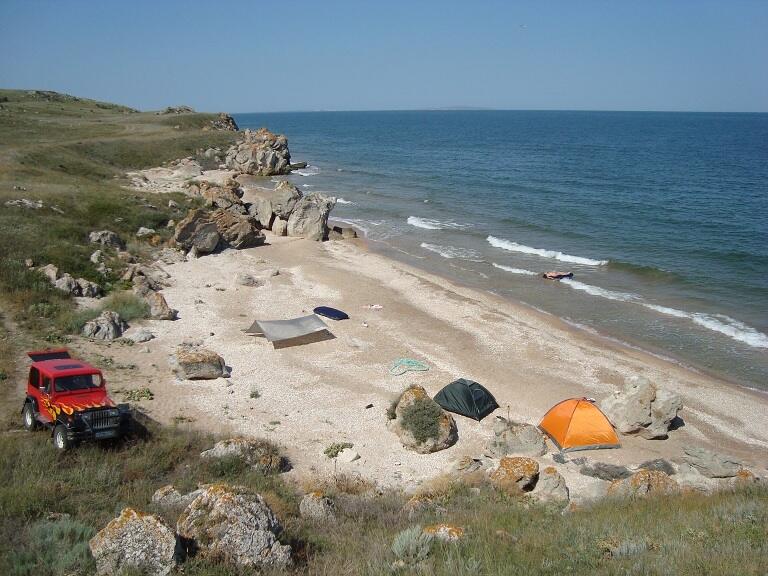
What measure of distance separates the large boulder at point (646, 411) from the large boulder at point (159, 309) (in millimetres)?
17105

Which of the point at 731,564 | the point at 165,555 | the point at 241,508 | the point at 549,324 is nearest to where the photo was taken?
the point at 731,564

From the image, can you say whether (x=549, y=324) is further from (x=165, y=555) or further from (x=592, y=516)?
(x=165, y=555)

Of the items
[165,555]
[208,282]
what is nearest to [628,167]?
[208,282]

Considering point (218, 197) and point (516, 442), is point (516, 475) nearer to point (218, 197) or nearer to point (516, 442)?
point (516, 442)

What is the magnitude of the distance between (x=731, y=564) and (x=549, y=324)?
20.4 m

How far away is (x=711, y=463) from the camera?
1557cm

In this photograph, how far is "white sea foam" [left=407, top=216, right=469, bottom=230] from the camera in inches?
1882

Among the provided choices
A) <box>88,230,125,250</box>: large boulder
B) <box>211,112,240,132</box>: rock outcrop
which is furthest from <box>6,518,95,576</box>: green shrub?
<box>211,112,240,132</box>: rock outcrop

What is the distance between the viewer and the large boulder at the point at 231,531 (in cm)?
842

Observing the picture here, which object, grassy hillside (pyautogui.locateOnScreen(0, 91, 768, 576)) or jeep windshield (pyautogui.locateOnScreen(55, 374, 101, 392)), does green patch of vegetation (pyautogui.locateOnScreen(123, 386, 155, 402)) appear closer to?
grassy hillside (pyautogui.locateOnScreen(0, 91, 768, 576))

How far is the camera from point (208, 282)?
99.8ft

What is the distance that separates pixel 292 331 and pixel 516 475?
1160 cm

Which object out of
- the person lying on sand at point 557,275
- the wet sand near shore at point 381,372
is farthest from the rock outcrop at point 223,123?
the person lying on sand at point 557,275

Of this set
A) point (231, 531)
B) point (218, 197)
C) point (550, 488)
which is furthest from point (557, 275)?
point (231, 531)
